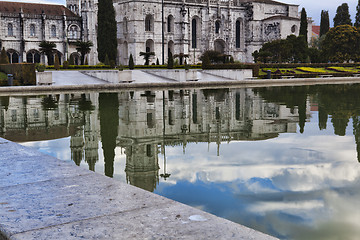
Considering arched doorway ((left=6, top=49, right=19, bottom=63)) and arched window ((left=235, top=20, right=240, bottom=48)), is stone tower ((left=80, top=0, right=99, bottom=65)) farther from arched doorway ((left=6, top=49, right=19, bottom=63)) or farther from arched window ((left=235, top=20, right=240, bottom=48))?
arched window ((left=235, top=20, right=240, bottom=48))

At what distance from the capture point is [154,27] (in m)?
58.3

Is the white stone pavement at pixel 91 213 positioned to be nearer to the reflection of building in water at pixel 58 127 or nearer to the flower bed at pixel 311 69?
the reflection of building in water at pixel 58 127

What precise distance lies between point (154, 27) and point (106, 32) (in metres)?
13.6

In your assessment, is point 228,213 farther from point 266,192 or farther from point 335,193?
point 335,193

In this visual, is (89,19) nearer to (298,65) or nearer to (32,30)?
(32,30)

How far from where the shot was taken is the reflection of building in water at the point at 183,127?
6481mm

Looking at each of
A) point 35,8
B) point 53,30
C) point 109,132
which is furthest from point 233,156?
point 35,8

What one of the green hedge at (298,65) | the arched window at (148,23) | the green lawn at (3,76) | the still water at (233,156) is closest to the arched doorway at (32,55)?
the arched window at (148,23)

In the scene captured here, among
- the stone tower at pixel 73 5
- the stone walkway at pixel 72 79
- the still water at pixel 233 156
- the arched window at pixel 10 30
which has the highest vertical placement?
the stone tower at pixel 73 5

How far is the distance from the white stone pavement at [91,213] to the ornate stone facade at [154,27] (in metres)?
44.0

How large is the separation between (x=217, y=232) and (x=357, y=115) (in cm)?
1060

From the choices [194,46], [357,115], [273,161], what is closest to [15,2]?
[194,46]

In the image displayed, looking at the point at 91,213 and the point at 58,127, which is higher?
the point at 91,213

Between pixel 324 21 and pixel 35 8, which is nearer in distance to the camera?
pixel 35 8
